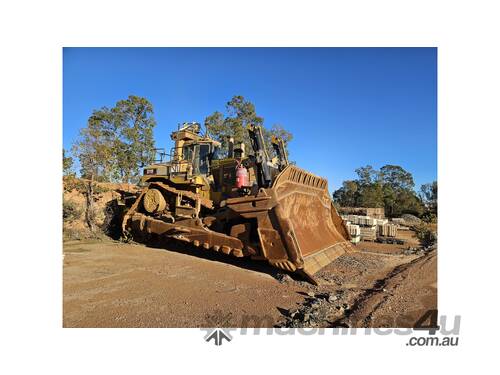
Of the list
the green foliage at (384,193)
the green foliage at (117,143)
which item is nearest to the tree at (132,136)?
the green foliage at (117,143)

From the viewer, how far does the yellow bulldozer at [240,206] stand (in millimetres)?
5395

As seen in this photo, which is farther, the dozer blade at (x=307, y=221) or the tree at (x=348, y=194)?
the tree at (x=348, y=194)

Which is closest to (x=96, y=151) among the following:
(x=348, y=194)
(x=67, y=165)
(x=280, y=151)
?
(x=67, y=165)

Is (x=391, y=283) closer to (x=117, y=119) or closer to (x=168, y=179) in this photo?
(x=168, y=179)

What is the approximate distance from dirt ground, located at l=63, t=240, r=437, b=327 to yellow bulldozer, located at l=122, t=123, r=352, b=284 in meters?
0.48

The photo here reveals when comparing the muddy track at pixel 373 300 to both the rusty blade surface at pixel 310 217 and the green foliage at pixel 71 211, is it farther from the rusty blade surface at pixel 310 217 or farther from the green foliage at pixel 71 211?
the green foliage at pixel 71 211

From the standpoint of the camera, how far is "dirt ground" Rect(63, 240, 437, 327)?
3.68 metres

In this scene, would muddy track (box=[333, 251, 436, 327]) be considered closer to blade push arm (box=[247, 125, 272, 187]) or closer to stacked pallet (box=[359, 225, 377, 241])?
blade push arm (box=[247, 125, 272, 187])

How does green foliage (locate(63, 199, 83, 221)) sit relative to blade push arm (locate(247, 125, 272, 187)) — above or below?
below

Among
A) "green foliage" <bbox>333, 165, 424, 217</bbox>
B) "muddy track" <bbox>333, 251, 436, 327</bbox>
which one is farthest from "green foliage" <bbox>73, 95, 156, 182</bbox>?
"green foliage" <bbox>333, 165, 424, 217</bbox>

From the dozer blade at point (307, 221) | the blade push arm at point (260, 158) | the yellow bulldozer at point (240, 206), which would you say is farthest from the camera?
the blade push arm at point (260, 158)

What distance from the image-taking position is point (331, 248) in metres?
6.84

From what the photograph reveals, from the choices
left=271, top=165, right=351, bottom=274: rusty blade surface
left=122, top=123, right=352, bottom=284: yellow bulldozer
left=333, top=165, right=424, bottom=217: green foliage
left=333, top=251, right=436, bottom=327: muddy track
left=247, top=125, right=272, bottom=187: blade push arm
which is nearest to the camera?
left=333, top=251, right=436, bottom=327: muddy track

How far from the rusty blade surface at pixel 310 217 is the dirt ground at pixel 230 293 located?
0.37m
